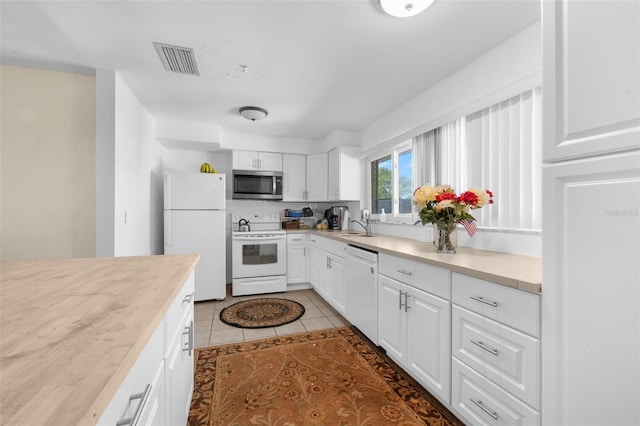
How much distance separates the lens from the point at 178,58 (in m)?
2.02

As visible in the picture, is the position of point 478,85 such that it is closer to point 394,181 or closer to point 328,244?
point 394,181

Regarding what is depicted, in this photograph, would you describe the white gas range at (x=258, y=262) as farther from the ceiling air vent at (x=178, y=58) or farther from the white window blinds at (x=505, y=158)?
the white window blinds at (x=505, y=158)

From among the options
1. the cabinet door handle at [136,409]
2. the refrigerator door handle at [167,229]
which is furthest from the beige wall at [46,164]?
the cabinet door handle at [136,409]

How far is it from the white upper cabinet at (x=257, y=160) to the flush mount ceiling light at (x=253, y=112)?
1.00 meters

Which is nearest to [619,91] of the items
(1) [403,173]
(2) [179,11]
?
(2) [179,11]

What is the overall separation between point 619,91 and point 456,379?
4.60 feet

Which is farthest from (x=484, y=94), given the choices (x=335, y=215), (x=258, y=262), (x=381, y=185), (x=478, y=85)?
(x=258, y=262)

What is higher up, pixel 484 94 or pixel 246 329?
pixel 484 94

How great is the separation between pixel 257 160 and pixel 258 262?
1.54 metres

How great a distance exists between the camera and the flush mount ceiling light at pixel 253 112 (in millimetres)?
2957

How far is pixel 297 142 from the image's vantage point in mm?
4285

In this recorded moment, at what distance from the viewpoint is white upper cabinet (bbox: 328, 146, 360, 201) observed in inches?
147

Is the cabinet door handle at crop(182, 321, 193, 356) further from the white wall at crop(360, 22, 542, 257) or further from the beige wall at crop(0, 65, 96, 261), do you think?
the white wall at crop(360, 22, 542, 257)

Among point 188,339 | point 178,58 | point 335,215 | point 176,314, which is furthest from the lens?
point 335,215
